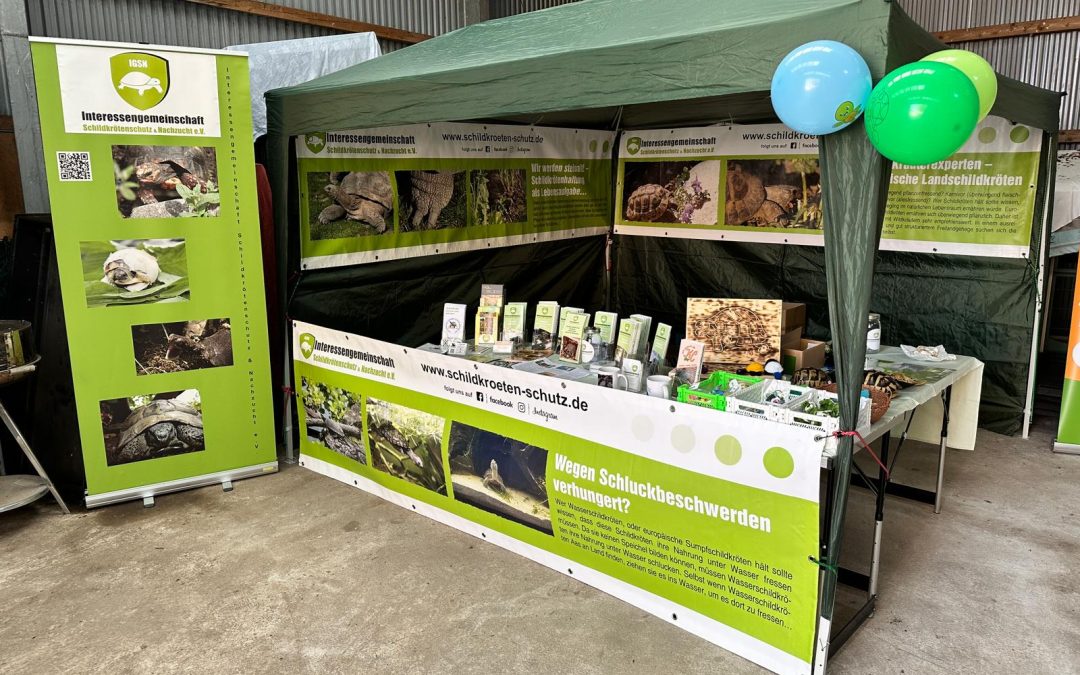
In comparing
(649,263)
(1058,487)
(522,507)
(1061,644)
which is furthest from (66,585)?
(1058,487)

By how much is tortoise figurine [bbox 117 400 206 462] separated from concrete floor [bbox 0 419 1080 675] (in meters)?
0.25

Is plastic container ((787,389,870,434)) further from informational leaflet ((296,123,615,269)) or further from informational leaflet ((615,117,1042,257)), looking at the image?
informational leaflet ((296,123,615,269))

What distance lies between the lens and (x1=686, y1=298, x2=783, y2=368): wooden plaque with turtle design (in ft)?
10.8

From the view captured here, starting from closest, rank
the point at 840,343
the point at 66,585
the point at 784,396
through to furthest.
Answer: the point at 840,343
the point at 784,396
the point at 66,585

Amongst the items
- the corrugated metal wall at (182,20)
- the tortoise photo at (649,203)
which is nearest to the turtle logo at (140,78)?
the corrugated metal wall at (182,20)

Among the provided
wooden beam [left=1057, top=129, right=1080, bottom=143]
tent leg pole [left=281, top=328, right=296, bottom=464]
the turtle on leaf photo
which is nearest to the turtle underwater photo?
tent leg pole [left=281, top=328, right=296, bottom=464]

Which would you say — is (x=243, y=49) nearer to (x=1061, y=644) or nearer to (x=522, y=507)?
(x=522, y=507)

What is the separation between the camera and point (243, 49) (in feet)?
16.5

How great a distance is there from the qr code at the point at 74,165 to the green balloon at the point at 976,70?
3345 millimetres

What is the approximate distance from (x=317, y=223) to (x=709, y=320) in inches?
86.0

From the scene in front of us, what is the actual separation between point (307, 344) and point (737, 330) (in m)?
2.15

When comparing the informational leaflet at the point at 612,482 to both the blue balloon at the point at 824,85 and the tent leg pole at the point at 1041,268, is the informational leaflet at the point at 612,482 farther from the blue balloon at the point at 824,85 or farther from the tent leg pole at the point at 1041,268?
the tent leg pole at the point at 1041,268

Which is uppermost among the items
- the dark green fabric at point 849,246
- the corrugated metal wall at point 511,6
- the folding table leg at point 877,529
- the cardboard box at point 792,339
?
the corrugated metal wall at point 511,6

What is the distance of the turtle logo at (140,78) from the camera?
3.39 meters
